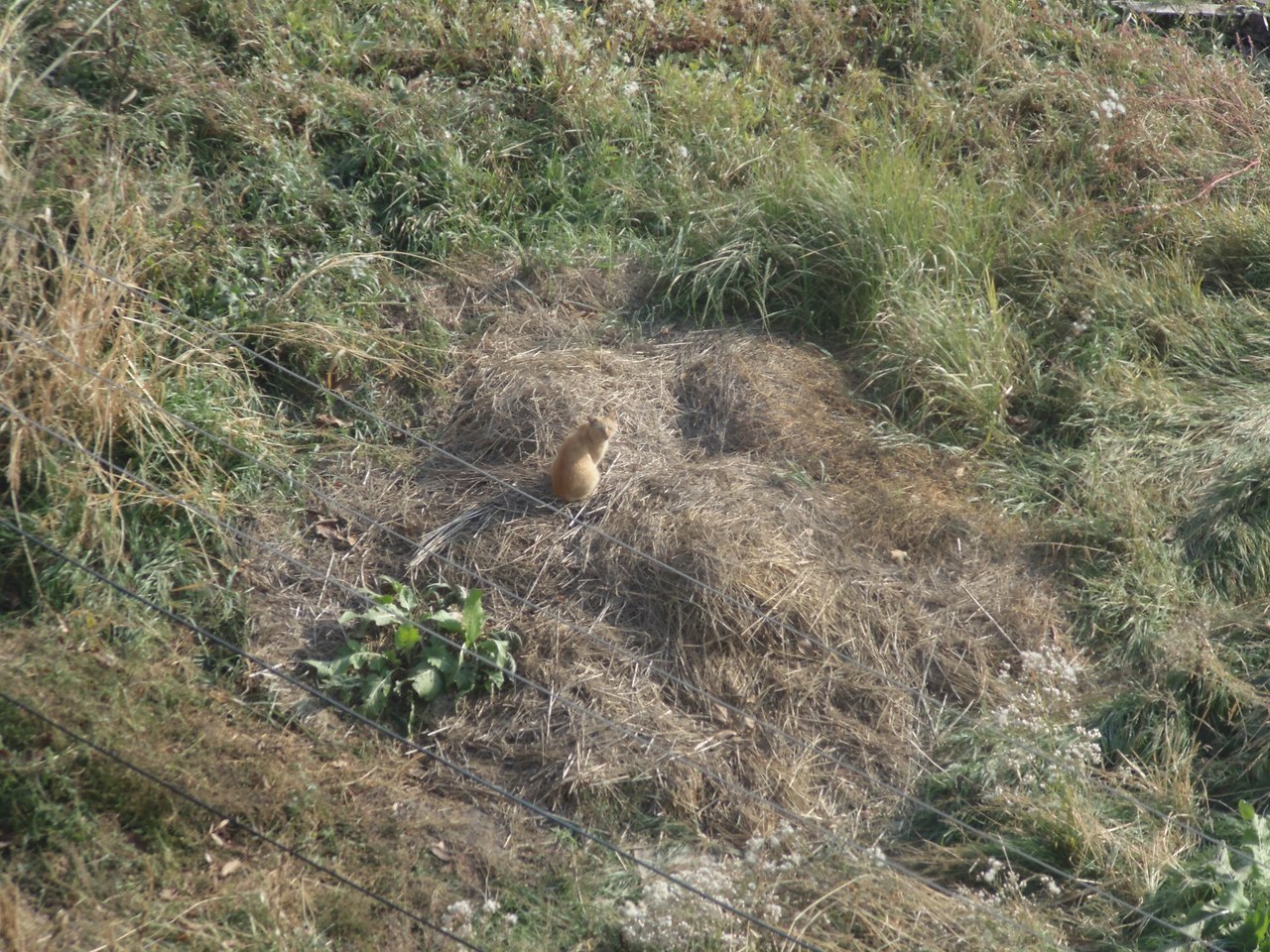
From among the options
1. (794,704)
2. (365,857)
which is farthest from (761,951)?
(365,857)

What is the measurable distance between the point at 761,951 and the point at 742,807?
598mm

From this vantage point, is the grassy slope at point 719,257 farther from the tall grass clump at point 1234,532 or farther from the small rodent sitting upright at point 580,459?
the small rodent sitting upright at point 580,459

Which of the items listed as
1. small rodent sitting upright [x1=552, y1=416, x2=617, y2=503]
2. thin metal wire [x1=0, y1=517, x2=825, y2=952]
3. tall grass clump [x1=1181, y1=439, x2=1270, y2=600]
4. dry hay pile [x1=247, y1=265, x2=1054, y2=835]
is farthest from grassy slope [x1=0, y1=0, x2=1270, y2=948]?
small rodent sitting upright [x1=552, y1=416, x2=617, y2=503]

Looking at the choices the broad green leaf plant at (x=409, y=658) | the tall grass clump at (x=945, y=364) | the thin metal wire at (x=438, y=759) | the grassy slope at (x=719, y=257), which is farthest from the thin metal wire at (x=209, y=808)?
the tall grass clump at (x=945, y=364)

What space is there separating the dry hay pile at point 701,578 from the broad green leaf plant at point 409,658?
0.33 feet

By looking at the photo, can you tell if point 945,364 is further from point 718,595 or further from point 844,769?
point 844,769

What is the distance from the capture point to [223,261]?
5.88 m

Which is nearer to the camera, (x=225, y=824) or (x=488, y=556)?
(x=225, y=824)

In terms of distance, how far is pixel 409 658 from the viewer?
479cm

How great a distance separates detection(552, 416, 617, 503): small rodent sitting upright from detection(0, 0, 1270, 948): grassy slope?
1032 millimetres

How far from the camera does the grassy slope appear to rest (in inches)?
185

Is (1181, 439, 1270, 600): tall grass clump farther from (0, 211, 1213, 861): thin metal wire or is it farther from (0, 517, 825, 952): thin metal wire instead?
A: (0, 517, 825, 952): thin metal wire

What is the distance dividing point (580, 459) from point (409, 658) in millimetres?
1052

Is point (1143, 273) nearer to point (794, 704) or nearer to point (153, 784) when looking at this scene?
point (794, 704)
